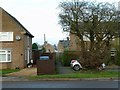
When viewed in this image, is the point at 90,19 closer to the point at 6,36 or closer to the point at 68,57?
the point at 68,57

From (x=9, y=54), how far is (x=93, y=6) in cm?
1700

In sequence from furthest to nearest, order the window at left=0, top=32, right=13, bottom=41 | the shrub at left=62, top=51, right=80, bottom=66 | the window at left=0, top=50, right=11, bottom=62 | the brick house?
the shrub at left=62, top=51, right=80, bottom=66
the window at left=0, top=32, right=13, bottom=41
the window at left=0, top=50, right=11, bottom=62
the brick house

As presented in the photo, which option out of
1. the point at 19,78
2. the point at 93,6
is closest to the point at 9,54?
the point at 19,78

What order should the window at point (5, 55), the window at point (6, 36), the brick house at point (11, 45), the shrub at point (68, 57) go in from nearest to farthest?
the brick house at point (11, 45), the window at point (5, 55), the window at point (6, 36), the shrub at point (68, 57)

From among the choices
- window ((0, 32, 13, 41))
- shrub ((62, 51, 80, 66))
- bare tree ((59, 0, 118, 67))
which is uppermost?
bare tree ((59, 0, 118, 67))

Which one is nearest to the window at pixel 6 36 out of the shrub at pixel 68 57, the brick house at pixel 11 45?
the brick house at pixel 11 45

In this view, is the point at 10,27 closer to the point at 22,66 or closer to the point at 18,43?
the point at 18,43

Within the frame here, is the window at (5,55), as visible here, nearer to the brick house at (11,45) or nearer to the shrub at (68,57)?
the brick house at (11,45)

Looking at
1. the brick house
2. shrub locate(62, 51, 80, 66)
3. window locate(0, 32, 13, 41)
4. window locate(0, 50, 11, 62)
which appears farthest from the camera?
shrub locate(62, 51, 80, 66)

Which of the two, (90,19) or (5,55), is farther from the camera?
(90,19)

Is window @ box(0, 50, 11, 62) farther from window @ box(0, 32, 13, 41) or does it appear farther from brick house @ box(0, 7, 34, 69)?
window @ box(0, 32, 13, 41)

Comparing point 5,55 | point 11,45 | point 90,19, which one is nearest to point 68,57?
point 90,19

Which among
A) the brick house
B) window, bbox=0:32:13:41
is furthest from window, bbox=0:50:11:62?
window, bbox=0:32:13:41

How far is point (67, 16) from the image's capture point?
164 feet
